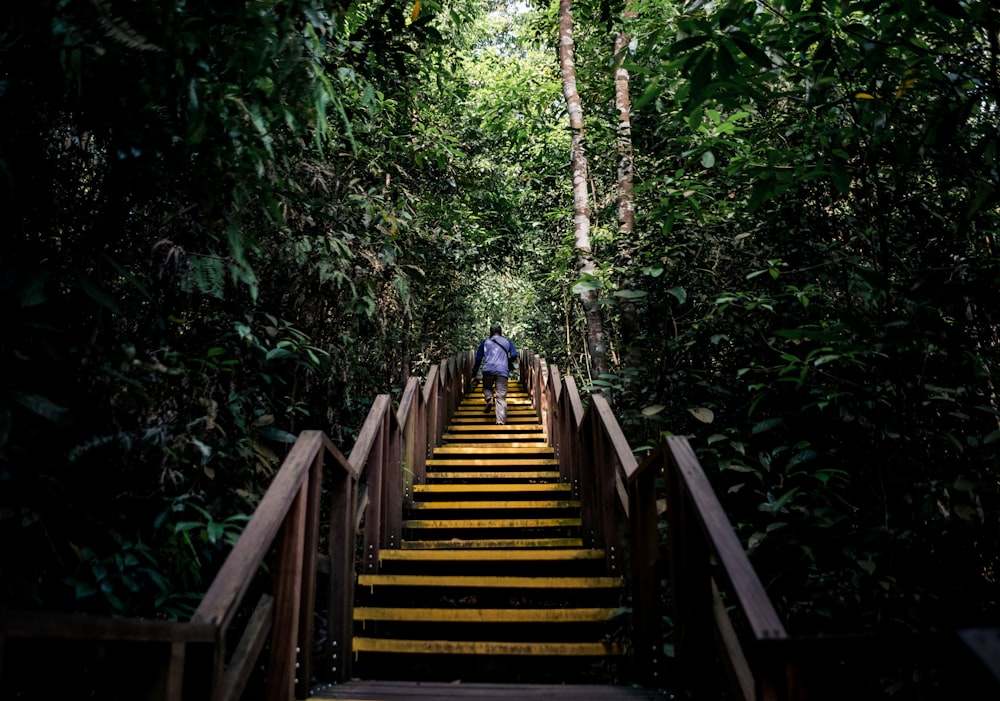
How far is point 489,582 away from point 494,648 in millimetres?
583

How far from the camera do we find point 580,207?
597 cm

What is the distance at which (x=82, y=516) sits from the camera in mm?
2350

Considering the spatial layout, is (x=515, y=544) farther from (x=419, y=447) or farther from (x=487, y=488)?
(x=419, y=447)

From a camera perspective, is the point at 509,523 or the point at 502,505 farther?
the point at 502,505

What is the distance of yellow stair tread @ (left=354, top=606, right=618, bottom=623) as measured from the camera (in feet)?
10.2

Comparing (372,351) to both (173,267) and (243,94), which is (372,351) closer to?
(173,267)

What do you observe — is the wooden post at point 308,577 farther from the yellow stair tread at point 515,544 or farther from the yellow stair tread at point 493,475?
the yellow stair tread at point 493,475

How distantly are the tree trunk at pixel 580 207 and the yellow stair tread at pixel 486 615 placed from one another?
2847 millimetres

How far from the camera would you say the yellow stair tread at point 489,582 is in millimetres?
3420

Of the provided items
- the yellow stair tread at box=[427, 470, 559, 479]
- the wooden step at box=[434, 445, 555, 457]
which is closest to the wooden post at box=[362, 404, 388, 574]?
the yellow stair tread at box=[427, 470, 559, 479]

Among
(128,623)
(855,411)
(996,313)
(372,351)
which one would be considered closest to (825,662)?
(128,623)

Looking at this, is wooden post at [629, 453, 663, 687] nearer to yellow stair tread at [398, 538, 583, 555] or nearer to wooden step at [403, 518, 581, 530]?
yellow stair tread at [398, 538, 583, 555]

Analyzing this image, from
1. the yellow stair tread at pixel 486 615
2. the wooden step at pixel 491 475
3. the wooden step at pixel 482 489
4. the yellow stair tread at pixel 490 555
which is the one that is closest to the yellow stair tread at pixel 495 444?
the wooden step at pixel 491 475

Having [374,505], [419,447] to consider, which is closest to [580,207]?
[419,447]
